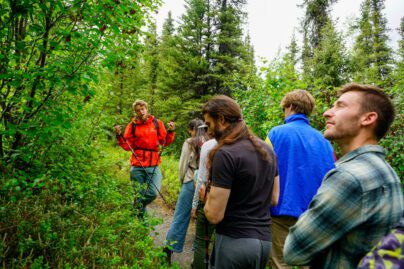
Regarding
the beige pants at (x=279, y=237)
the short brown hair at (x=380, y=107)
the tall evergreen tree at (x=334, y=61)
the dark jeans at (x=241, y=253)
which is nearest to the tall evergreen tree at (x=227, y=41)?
the tall evergreen tree at (x=334, y=61)

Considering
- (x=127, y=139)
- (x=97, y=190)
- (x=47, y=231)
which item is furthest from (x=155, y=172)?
(x=47, y=231)

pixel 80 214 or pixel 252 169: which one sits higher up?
pixel 252 169

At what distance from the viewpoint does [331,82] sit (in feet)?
47.4

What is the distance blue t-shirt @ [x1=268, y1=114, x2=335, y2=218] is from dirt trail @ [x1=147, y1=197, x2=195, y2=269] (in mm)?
1704

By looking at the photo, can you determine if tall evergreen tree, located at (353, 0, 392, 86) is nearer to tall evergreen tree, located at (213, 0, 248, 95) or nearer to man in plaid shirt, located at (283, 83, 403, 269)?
tall evergreen tree, located at (213, 0, 248, 95)

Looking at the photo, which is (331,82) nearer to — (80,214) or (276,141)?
(276,141)

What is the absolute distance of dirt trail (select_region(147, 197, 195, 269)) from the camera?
15.6 ft

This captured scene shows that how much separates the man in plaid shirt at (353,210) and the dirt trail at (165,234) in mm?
2598

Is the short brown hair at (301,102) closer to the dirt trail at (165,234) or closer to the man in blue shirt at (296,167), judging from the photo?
the man in blue shirt at (296,167)

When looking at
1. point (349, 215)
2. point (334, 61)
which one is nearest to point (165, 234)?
point (349, 215)

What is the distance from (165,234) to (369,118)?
551 cm

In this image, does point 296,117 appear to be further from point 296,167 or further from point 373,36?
point 373,36

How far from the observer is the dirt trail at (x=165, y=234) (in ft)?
15.6

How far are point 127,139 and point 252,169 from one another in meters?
4.03
